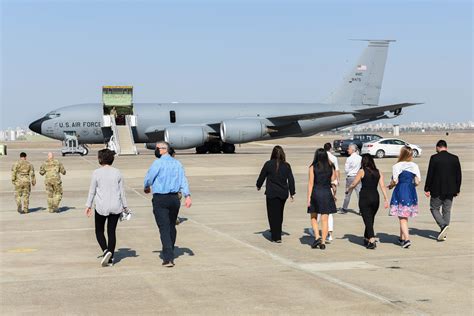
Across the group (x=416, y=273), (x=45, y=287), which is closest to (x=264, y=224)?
(x=416, y=273)

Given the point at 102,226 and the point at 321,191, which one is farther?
the point at 321,191

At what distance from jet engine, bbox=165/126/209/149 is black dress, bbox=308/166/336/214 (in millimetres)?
37789

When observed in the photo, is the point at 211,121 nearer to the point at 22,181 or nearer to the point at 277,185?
the point at 22,181

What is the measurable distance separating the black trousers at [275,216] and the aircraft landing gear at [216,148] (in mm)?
40982

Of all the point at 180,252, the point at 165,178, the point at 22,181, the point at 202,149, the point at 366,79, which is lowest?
the point at 202,149

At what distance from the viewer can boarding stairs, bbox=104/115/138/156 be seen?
5078cm

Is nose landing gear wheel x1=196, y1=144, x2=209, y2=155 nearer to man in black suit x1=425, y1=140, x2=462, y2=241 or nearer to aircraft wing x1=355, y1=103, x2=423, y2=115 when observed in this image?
aircraft wing x1=355, y1=103, x2=423, y2=115

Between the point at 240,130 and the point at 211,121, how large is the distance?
11.1 feet

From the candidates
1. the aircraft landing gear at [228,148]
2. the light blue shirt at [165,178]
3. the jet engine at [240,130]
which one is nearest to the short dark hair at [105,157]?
the light blue shirt at [165,178]

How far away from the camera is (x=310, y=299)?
25.9 ft

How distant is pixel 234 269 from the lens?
32.1ft

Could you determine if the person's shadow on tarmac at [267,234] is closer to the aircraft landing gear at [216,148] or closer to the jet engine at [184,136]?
the jet engine at [184,136]

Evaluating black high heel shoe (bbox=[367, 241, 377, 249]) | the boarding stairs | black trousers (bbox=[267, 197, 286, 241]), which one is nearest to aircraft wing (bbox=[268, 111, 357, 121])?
the boarding stairs

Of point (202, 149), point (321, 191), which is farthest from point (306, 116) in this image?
point (321, 191)
